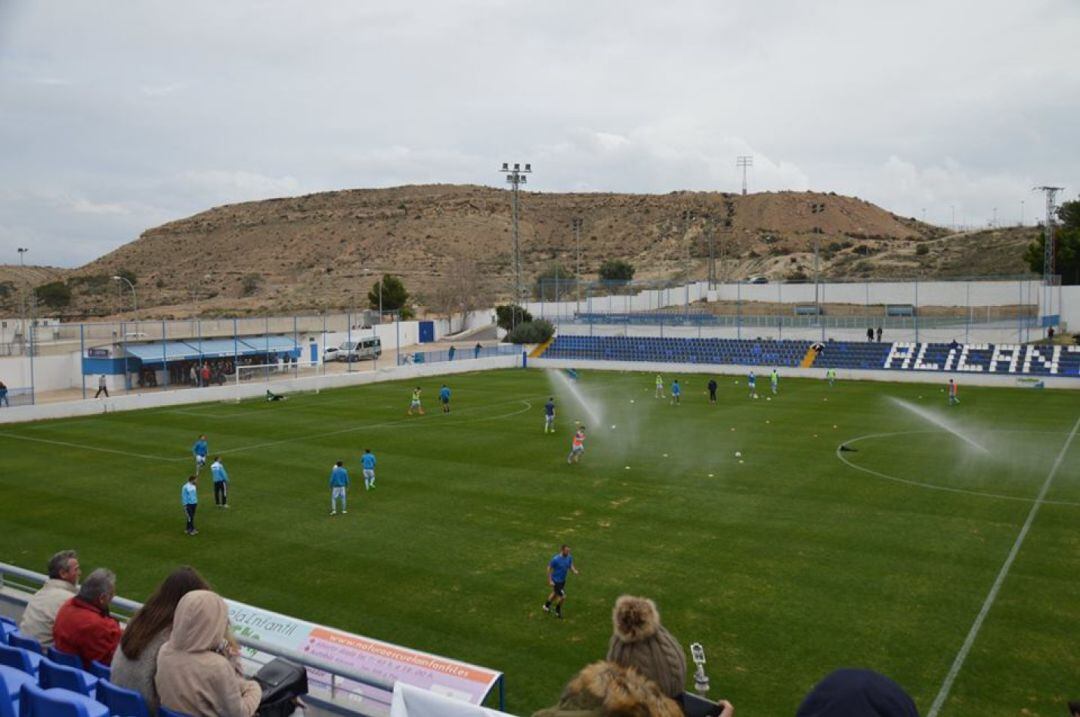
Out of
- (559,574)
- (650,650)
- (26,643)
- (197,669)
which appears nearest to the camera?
(197,669)

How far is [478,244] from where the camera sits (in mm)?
153125

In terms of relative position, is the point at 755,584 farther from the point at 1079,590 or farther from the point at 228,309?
the point at 228,309

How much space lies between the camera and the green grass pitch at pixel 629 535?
1317 centimetres

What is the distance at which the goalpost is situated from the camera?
153 ft

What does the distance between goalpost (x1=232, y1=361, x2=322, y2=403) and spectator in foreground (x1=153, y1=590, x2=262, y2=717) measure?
41219 mm

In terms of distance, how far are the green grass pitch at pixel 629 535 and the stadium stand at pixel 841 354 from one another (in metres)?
17.3

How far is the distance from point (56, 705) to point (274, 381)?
146ft

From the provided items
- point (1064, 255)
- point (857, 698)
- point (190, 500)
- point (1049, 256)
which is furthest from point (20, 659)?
point (1064, 255)

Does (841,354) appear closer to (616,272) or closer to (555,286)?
(555,286)

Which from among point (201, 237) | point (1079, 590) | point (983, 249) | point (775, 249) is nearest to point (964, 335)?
point (1079, 590)

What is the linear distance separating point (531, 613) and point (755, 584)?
176 inches

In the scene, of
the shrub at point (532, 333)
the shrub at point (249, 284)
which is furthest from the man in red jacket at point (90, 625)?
the shrub at point (249, 284)

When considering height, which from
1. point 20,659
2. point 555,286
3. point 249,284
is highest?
point 249,284

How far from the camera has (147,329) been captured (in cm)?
6206
